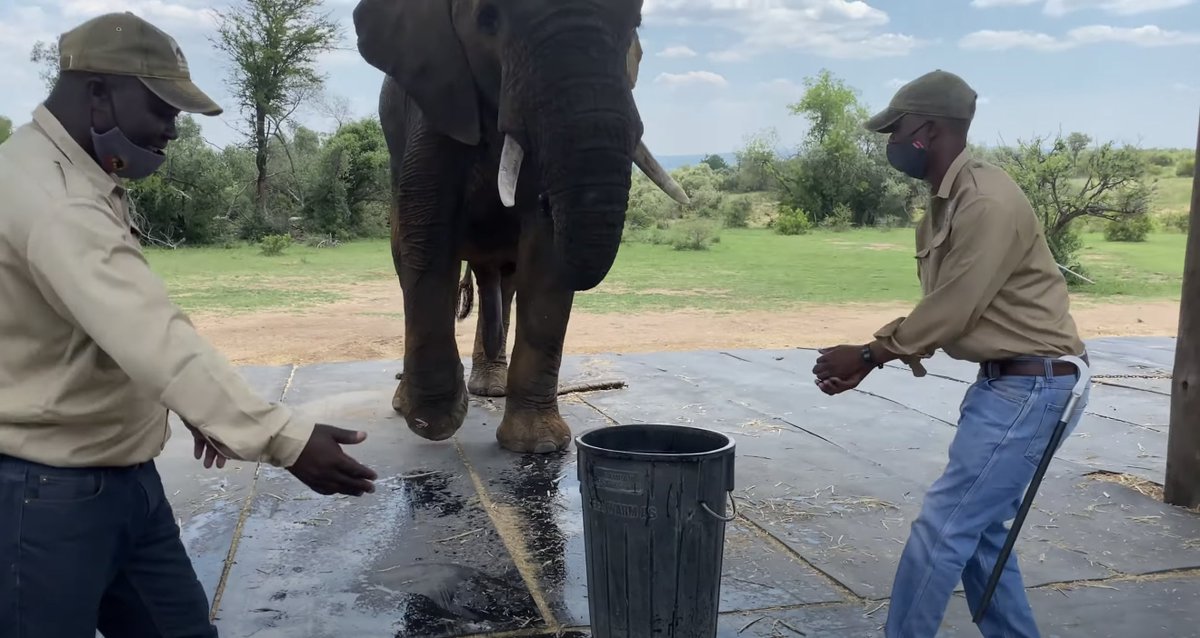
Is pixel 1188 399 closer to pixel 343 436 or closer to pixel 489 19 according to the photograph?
pixel 489 19

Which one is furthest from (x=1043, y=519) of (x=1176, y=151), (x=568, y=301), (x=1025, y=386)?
(x=1176, y=151)

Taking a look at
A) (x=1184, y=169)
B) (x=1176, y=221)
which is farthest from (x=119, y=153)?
(x=1184, y=169)

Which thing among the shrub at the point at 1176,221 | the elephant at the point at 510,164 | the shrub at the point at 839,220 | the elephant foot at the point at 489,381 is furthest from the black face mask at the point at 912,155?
the shrub at the point at 1176,221

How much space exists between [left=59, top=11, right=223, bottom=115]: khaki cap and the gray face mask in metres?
0.13

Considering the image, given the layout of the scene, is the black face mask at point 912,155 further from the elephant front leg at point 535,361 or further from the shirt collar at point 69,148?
the elephant front leg at point 535,361

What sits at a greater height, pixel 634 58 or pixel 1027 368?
pixel 634 58

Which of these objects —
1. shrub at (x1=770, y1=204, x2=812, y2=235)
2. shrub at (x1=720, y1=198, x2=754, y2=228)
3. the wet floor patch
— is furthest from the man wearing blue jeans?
shrub at (x1=720, y1=198, x2=754, y2=228)

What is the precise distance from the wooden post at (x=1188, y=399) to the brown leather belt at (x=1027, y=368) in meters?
2.43

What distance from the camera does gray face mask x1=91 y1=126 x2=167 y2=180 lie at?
239cm

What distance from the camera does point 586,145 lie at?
4.36 m

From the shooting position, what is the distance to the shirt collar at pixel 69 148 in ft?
7.61

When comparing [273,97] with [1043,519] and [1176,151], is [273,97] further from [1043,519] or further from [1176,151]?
[1176,151]

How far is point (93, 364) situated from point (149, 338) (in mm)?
353

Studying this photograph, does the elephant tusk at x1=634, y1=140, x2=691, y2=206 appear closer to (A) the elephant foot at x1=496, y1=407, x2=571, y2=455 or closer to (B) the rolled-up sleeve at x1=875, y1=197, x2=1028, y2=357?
(A) the elephant foot at x1=496, y1=407, x2=571, y2=455
